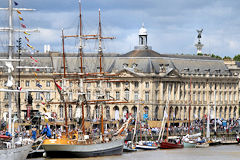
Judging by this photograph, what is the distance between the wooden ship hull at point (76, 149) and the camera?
107 meters

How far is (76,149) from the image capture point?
4294 inches

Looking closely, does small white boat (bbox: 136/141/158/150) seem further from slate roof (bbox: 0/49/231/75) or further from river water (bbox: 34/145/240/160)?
slate roof (bbox: 0/49/231/75)

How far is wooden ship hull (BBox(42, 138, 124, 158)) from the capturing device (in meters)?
107

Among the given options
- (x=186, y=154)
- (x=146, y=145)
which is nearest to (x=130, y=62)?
(x=146, y=145)

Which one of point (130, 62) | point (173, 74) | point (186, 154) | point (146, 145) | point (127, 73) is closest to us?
point (186, 154)

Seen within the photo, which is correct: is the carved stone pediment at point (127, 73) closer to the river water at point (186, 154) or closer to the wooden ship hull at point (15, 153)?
the river water at point (186, 154)

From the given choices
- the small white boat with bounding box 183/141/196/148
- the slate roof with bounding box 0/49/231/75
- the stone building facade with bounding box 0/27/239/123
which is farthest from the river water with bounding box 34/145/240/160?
the slate roof with bounding box 0/49/231/75

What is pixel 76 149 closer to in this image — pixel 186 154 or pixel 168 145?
pixel 186 154

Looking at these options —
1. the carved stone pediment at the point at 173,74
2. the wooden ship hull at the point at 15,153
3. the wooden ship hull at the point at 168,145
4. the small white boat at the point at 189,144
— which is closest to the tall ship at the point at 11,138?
the wooden ship hull at the point at 15,153

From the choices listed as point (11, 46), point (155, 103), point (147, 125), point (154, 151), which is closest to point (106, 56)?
point (155, 103)

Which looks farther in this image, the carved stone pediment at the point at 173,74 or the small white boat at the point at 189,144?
the carved stone pediment at the point at 173,74

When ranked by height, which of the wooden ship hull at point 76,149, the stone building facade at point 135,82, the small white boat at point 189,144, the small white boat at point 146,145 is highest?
the stone building facade at point 135,82

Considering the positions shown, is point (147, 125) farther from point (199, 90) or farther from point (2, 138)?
point (2, 138)

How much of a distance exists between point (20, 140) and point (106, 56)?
85.9 meters
